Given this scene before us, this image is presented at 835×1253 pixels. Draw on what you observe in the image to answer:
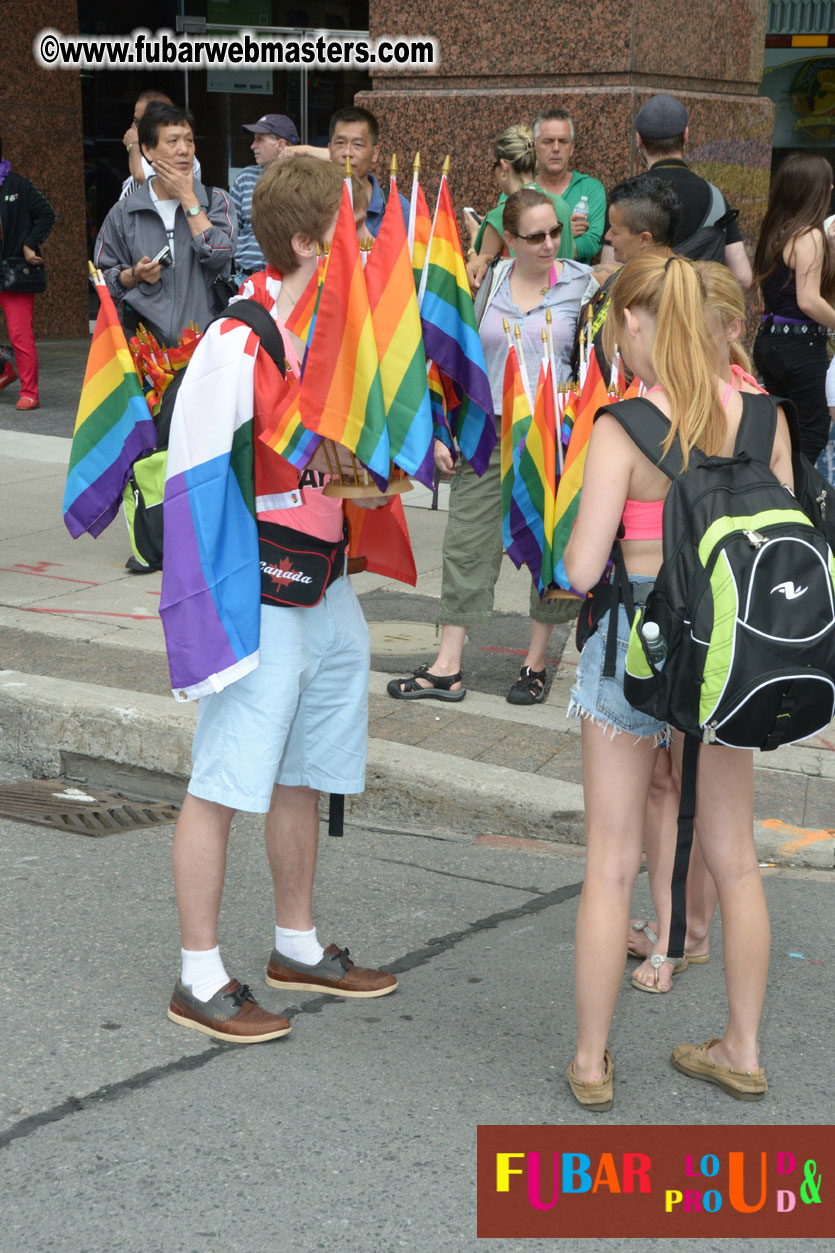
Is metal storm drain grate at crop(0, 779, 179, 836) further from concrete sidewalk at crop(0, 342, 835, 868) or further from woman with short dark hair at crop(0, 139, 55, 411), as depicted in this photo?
woman with short dark hair at crop(0, 139, 55, 411)

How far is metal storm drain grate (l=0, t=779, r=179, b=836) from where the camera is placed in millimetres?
5039

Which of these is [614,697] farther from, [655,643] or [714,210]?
[714,210]

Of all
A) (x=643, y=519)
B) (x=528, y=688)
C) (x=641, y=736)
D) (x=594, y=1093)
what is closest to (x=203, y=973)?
(x=594, y=1093)

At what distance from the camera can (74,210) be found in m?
16.2

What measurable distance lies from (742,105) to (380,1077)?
715 cm

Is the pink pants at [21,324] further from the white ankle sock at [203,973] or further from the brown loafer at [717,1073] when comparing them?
the brown loafer at [717,1073]

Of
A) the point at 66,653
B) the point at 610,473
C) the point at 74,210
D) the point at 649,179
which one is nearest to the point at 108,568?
the point at 66,653

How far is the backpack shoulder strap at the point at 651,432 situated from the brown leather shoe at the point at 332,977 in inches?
62.1

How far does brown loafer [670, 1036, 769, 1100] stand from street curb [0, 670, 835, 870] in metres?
1.45

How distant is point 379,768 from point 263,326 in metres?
2.23

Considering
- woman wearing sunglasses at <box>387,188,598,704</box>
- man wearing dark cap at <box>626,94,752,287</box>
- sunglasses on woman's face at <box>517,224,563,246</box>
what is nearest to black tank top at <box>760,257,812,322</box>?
man wearing dark cap at <box>626,94,752,287</box>

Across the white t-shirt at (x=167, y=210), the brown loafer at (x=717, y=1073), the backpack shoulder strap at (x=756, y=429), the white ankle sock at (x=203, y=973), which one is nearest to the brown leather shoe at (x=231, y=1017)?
the white ankle sock at (x=203, y=973)

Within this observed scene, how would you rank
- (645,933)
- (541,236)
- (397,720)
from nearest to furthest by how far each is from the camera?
1. (645,933)
2. (541,236)
3. (397,720)

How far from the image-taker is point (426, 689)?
591 centimetres
